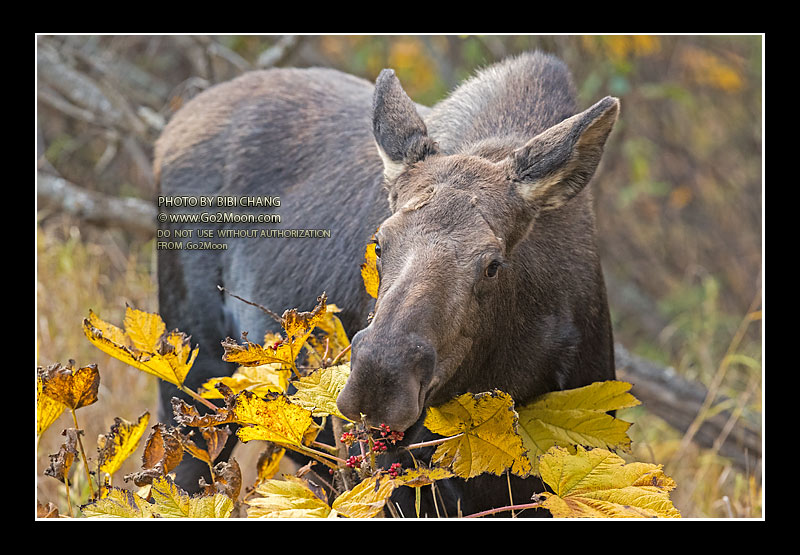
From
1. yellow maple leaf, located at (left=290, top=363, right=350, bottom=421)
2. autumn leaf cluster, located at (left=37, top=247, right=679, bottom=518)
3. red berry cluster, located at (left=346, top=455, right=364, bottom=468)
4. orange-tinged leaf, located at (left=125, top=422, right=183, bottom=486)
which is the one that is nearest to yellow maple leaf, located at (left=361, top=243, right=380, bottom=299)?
autumn leaf cluster, located at (left=37, top=247, right=679, bottom=518)

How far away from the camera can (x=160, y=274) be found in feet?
22.0

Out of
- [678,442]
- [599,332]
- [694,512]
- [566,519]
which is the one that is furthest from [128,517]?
[678,442]

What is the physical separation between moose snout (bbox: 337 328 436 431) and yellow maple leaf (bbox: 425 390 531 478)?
0.55m

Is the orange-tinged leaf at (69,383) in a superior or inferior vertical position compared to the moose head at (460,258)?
inferior

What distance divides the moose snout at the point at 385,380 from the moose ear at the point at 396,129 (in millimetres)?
1231

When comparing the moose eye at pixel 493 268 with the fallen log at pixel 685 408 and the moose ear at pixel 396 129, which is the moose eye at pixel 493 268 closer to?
the moose ear at pixel 396 129

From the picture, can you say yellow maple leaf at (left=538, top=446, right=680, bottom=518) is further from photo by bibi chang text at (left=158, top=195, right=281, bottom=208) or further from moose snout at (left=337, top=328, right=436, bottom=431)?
photo by bibi chang text at (left=158, top=195, right=281, bottom=208)

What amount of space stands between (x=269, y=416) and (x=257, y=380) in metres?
0.50

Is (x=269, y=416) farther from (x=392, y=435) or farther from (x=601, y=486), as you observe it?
(x=601, y=486)

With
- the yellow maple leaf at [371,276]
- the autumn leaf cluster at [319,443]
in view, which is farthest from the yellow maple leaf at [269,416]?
the yellow maple leaf at [371,276]

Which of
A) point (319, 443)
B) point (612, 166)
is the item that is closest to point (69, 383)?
point (319, 443)

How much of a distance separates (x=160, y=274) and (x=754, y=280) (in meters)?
6.31

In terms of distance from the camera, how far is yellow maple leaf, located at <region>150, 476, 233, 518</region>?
183 inches

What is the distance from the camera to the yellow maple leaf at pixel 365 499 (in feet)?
14.1
